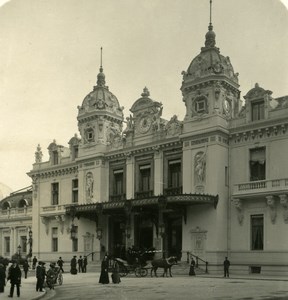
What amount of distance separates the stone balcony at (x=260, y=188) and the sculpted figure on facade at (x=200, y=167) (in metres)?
2.28

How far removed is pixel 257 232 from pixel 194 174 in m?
5.43

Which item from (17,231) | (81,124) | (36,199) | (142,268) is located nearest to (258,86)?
(142,268)

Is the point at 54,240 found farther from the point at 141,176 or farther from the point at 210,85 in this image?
the point at 210,85

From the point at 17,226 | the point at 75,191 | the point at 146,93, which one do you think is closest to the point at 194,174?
the point at 146,93

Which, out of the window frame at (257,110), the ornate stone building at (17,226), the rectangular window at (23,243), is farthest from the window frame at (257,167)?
the rectangular window at (23,243)

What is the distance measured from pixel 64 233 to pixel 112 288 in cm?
2260

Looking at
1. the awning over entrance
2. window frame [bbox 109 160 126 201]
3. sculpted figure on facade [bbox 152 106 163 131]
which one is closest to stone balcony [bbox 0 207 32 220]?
the awning over entrance

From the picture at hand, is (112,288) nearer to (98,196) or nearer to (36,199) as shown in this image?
(98,196)

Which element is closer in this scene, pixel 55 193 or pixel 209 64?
pixel 209 64

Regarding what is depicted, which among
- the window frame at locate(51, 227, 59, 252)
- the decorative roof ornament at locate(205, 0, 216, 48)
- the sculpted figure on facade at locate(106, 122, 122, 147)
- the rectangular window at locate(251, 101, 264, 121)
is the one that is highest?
the decorative roof ornament at locate(205, 0, 216, 48)

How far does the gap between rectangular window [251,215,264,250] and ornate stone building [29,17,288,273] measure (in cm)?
6

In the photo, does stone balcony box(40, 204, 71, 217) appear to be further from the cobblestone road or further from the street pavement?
the cobblestone road

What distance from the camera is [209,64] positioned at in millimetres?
34219

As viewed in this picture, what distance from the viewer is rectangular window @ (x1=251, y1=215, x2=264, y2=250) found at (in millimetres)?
31750
